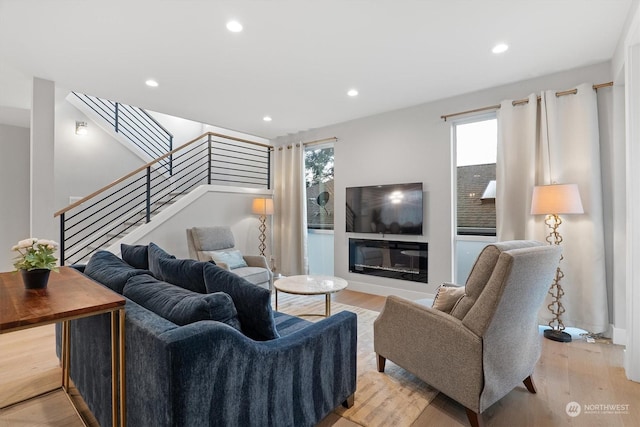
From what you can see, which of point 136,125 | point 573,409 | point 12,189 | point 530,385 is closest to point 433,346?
point 530,385

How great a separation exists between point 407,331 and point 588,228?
229cm

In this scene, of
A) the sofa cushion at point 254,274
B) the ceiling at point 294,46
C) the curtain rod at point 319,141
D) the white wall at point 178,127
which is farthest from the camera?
the white wall at point 178,127

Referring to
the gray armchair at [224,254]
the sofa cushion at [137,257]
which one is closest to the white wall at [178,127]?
the gray armchair at [224,254]

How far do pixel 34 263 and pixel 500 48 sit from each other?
3.71 metres

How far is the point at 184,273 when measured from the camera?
180 cm

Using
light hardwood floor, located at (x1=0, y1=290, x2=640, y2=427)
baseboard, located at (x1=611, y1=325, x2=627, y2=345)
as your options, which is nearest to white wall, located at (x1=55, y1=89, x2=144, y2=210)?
light hardwood floor, located at (x1=0, y1=290, x2=640, y2=427)

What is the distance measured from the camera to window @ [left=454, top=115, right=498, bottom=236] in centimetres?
368

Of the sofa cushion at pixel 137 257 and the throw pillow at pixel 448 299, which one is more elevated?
the sofa cushion at pixel 137 257

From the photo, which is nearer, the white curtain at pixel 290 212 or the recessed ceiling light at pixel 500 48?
the recessed ceiling light at pixel 500 48

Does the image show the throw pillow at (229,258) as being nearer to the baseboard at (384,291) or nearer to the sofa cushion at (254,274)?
the sofa cushion at (254,274)

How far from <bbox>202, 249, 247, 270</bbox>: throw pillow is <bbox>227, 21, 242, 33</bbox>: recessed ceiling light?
8.72ft

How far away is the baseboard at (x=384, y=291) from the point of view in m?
4.13

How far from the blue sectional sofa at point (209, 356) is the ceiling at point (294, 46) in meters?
1.86

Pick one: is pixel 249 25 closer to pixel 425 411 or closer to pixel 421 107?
pixel 421 107
